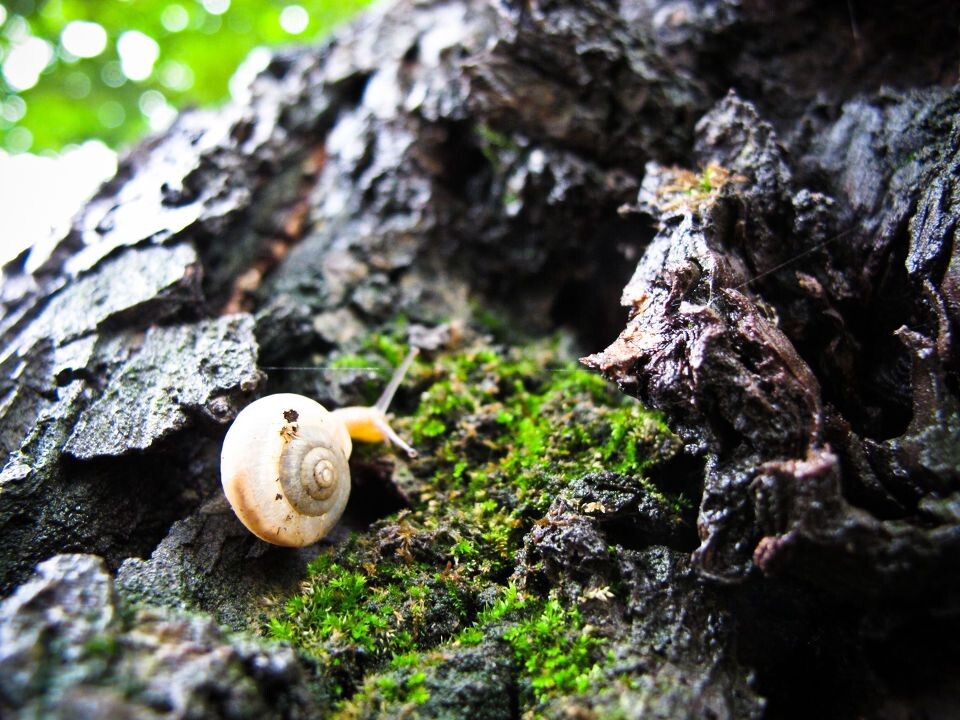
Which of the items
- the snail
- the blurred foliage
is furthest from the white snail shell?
the blurred foliage

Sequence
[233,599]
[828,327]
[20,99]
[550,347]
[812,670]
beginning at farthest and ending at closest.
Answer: [20,99]
[550,347]
[828,327]
[233,599]
[812,670]

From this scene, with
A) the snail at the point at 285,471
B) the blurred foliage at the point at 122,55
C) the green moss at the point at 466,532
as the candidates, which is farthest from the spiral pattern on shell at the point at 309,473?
the blurred foliage at the point at 122,55

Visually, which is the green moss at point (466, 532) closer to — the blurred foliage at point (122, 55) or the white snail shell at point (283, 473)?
the white snail shell at point (283, 473)

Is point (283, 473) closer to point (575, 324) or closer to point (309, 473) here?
point (309, 473)

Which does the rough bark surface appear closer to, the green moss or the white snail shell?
the green moss

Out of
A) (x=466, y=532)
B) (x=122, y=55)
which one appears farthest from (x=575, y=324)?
(x=122, y=55)

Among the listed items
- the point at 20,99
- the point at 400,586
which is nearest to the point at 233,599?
the point at 400,586

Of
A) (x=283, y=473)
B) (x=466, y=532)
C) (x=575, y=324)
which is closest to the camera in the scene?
(x=283, y=473)

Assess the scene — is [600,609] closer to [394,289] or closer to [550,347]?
[550,347]
